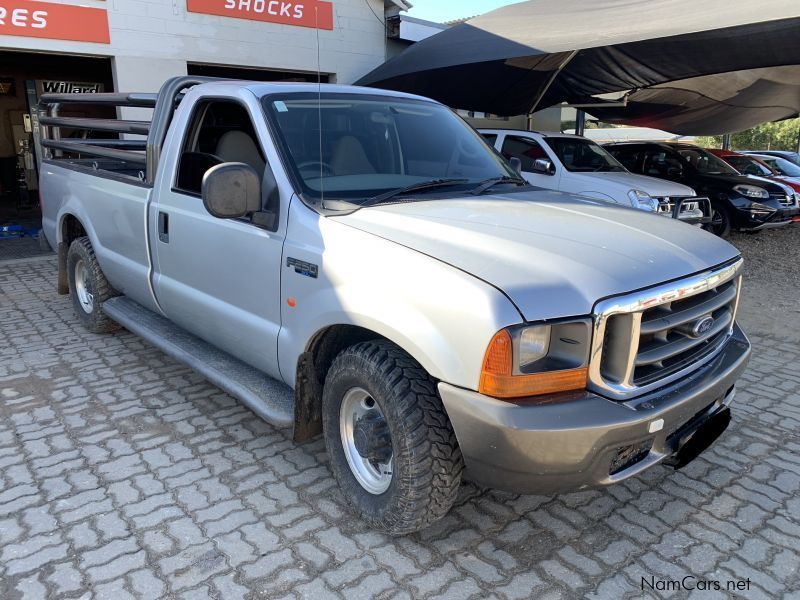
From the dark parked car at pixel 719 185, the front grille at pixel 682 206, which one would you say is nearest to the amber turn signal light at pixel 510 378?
the front grille at pixel 682 206

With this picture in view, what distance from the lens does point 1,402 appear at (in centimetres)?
420

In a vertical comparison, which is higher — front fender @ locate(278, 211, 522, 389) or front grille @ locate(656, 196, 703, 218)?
front fender @ locate(278, 211, 522, 389)

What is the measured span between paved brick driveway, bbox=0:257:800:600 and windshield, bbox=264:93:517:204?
5.06 ft

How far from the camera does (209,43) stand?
10266 mm

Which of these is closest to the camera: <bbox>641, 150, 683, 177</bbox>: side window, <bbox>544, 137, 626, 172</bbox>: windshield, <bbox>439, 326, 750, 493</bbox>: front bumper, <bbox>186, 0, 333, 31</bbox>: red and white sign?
<bbox>439, 326, 750, 493</bbox>: front bumper

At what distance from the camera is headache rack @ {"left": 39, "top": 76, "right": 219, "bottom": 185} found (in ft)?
13.4

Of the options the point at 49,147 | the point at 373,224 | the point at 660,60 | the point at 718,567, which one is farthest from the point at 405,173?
the point at 660,60

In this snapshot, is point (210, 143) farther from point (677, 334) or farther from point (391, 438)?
point (677, 334)

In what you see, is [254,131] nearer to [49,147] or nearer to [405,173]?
[405,173]

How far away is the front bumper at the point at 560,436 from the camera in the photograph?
216 centimetres

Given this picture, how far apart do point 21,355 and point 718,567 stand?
16.8ft

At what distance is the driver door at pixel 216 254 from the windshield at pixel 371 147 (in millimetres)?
248

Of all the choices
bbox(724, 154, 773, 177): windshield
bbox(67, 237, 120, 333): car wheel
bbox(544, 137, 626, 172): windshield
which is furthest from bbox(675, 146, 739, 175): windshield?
bbox(67, 237, 120, 333): car wheel

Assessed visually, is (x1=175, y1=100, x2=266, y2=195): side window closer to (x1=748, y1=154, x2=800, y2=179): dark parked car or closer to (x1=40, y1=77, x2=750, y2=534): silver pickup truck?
(x1=40, y1=77, x2=750, y2=534): silver pickup truck
